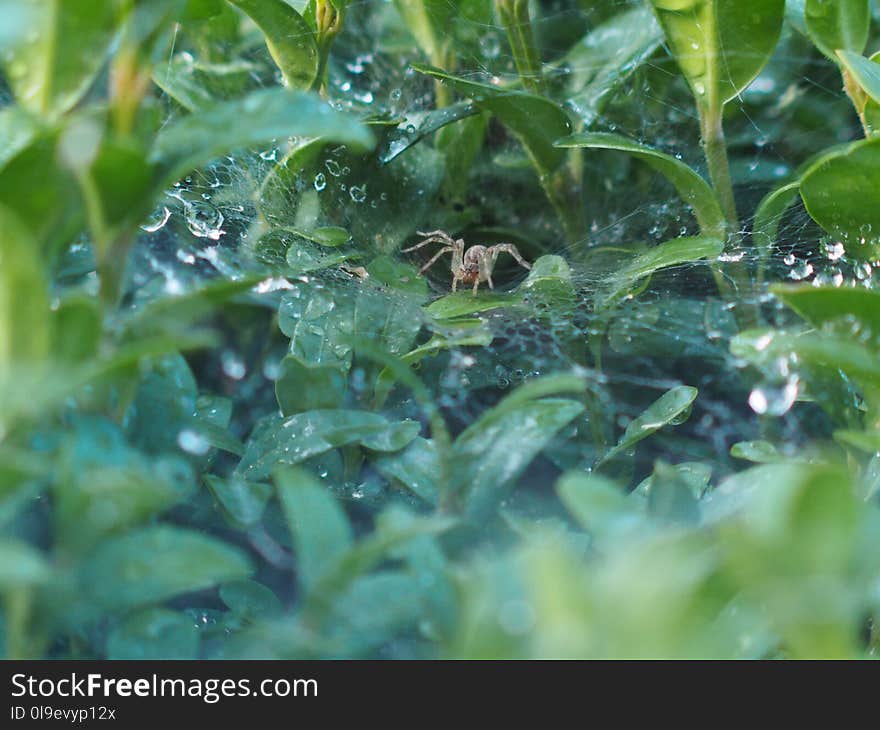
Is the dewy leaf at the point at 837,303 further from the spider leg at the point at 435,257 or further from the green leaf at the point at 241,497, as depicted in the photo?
the spider leg at the point at 435,257

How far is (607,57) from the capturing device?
120 cm

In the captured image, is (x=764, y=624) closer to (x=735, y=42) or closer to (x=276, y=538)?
(x=276, y=538)

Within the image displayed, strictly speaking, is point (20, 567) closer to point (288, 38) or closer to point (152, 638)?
point (152, 638)

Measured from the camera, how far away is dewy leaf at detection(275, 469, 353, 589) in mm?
501

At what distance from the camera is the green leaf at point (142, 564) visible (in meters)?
0.47

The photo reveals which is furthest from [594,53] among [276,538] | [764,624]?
[764,624]

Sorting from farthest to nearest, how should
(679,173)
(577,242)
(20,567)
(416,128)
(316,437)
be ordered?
1. (577,242)
2. (416,128)
3. (679,173)
4. (316,437)
5. (20,567)

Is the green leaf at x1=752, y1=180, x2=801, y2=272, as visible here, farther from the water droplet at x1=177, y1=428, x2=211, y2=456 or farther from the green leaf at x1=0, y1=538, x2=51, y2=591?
the green leaf at x1=0, y1=538, x2=51, y2=591

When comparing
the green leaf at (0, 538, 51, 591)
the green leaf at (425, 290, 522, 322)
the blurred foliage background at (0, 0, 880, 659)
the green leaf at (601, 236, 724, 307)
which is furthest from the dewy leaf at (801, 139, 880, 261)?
the green leaf at (0, 538, 51, 591)

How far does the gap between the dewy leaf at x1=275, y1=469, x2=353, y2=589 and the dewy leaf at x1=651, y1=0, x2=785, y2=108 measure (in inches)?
27.6

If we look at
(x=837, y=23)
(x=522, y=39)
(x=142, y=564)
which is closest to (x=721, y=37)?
(x=837, y=23)

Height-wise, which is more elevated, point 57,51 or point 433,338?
point 57,51

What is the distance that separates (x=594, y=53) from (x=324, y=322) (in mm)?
594

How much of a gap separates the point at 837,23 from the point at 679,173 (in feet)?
0.83
